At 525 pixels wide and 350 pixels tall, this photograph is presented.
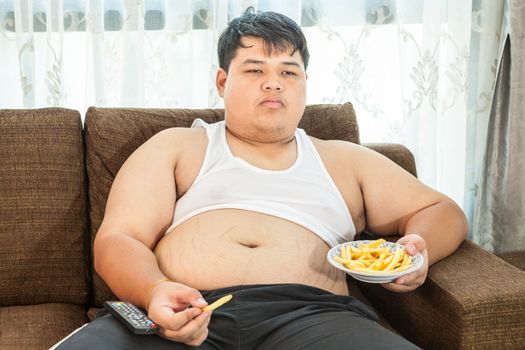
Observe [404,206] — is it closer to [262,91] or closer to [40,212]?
[262,91]

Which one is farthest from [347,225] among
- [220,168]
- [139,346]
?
[139,346]

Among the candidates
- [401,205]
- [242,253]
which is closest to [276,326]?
[242,253]

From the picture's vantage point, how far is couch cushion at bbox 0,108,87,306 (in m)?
1.87

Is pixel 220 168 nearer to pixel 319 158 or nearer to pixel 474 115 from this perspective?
pixel 319 158

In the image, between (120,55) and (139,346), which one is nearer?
(139,346)

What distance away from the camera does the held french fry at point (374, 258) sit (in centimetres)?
146

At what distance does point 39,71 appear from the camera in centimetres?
241

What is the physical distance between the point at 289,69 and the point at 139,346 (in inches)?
33.8

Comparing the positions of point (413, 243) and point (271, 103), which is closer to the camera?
point (413, 243)

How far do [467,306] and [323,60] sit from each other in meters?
1.28

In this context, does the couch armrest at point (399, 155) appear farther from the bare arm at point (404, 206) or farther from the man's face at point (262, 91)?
the man's face at point (262, 91)

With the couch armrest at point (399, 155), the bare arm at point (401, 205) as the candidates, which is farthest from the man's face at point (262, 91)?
the couch armrest at point (399, 155)

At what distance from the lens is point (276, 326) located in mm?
1491

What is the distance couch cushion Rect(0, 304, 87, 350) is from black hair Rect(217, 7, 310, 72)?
2.59 ft
